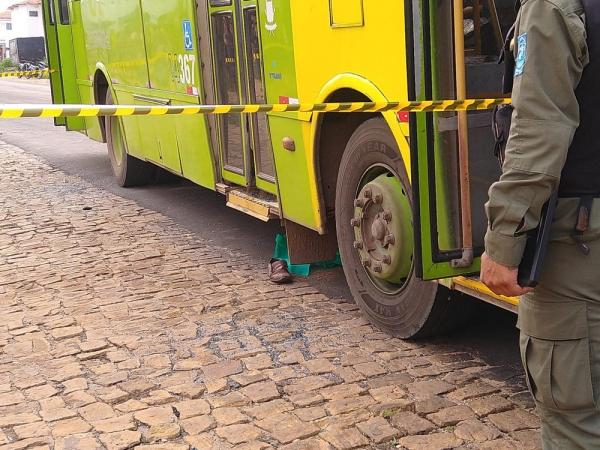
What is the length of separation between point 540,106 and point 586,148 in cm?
22

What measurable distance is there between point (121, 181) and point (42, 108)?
20.5 feet

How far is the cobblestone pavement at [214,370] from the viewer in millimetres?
3738

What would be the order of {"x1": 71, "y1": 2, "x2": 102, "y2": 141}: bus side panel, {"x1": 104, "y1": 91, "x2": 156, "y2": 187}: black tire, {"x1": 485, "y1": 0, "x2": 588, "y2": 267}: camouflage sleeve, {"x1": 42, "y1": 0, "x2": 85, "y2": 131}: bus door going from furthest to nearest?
{"x1": 42, "y1": 0, "x2": 85, "y2": 131}: bus door
{"x1": 71, "y1": 2, "x2": 102, "y2": 141}: bus side panel
{"x1": 104, "y1": 91, "x2": 156, "y2": 187}: black tire
{"x1": 485, "y1": 0, "x2": 588, "y2": 267}: camouflage sleeve

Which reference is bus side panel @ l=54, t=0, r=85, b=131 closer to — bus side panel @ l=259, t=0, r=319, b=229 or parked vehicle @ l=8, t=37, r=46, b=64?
bus side panel @ l=259, t=0, r=319, b=229

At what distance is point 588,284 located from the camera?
8.08 ft

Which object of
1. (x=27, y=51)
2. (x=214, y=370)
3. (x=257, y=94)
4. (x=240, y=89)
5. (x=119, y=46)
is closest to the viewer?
(x=214, y=370)

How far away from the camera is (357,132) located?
15.8 feet

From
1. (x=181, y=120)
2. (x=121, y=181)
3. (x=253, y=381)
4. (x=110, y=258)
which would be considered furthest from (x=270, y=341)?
(x=121, y=181)

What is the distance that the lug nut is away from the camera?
4.54 m

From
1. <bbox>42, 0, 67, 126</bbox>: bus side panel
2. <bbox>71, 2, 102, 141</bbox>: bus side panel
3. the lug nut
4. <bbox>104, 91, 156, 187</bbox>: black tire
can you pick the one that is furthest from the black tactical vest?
<bbox>42, 0, 67, 126</bbox>: bus side panel

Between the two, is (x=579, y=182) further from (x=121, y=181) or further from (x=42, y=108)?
(x=121, y=181)

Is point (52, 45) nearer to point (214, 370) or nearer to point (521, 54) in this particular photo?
point (214, 370)

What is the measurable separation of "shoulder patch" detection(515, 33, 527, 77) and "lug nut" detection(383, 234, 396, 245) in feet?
7.20

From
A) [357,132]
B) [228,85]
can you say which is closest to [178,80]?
[228,85]
